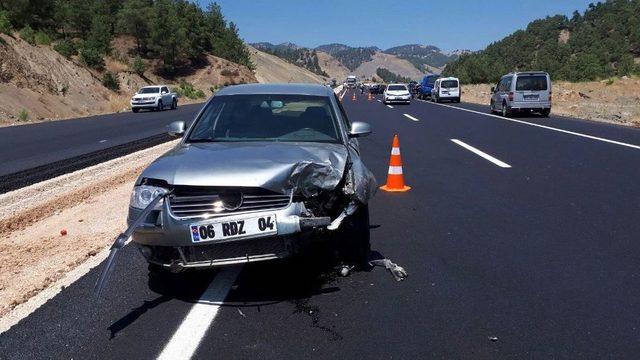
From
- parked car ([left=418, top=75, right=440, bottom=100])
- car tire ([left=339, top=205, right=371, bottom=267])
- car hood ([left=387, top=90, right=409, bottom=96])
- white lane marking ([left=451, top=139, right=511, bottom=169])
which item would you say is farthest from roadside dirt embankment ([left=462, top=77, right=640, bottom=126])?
car tire ([left=339, top=205, right=371, bottom=267])

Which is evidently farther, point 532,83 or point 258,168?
→ point 532,83

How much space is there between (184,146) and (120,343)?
6.71 feet

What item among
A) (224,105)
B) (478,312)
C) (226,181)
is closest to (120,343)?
(226,181)

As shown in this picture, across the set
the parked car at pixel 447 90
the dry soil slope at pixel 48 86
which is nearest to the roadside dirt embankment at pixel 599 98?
the parked car at pixel 447 90

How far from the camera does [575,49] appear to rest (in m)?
117

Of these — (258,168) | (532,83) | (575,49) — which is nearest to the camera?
(258,168)

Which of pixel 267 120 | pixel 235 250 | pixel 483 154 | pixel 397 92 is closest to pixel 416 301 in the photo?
pixel 235 250

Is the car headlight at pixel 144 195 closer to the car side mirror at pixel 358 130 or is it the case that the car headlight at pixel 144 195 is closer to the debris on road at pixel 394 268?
the debris on road at pixel 394 268

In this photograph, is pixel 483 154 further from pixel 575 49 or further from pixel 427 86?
pixel 575 49

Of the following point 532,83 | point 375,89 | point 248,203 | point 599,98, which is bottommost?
point 375,89

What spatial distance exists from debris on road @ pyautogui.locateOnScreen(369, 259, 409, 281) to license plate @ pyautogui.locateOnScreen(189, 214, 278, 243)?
127cm

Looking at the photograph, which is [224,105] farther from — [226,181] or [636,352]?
[636,352]

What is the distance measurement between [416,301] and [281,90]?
277 centimetres

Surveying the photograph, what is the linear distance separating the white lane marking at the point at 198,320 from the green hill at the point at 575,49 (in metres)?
83.7
